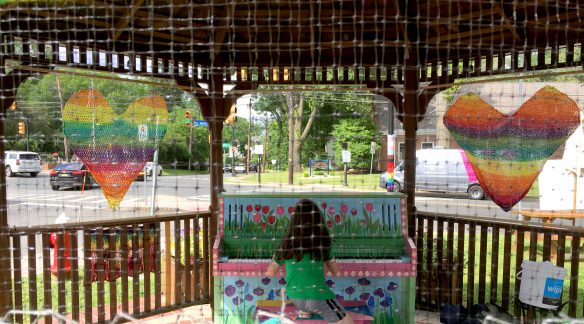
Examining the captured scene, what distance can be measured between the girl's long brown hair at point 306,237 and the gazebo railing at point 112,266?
4.98 feet

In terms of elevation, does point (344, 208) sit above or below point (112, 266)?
above

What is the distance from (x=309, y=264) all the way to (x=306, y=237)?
160 millimetres

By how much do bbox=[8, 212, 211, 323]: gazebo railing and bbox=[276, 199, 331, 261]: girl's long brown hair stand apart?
1.52 meters

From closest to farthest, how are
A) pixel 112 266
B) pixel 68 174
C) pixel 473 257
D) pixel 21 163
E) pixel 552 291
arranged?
pixel 552 291 < pixel 112 266 < pixel 473 257 < pixel 68 174 < pixel 21 163

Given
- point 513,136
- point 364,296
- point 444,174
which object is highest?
point 513,136

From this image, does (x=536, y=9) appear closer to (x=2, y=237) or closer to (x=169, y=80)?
(x=169, y=80)

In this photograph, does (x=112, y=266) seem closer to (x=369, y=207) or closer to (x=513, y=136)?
(x=369, y=207)

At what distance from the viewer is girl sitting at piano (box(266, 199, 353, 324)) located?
8.63 feet

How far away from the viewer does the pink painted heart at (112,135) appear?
3.36 meters

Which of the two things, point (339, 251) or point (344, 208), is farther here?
point (344, 208)

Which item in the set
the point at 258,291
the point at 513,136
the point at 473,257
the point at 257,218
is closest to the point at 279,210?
the point at 257,218

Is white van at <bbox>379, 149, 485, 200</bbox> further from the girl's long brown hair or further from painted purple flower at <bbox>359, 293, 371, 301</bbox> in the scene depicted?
the girl's long brown hair

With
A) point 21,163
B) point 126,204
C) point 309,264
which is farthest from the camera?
point 21,163

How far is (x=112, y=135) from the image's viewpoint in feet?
11.5
